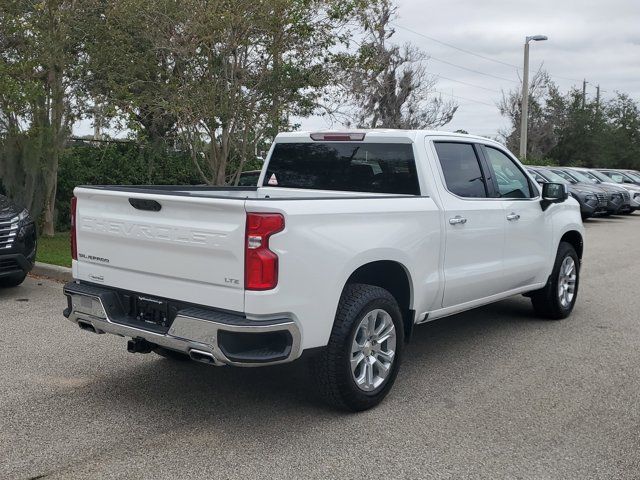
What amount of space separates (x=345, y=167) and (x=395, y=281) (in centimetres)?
113

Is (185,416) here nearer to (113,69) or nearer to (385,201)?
(385,201)

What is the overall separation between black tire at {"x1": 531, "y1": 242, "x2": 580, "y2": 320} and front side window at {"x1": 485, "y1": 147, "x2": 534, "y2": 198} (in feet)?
3.04

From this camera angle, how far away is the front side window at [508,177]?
6.36 meters

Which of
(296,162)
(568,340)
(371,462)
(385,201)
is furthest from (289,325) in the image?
(568,340)

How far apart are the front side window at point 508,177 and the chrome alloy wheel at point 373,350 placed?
2.13m

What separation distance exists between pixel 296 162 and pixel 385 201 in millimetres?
1487

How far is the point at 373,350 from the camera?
475 cm

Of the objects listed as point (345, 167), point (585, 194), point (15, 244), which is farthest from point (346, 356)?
point (585, 194)

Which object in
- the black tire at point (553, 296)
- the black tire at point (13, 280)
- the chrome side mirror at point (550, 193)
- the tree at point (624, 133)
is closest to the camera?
the chrome side mirror at point (550, 193)

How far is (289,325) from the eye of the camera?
403 centimetres

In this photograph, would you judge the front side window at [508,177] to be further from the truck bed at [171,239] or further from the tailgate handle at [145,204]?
the tailgate handle at [145,204]

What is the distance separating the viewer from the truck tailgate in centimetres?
403

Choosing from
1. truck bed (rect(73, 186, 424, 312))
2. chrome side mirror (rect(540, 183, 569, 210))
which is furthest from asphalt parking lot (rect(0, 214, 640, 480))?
chrome side mirror (rect(540, 183, 569, 210))

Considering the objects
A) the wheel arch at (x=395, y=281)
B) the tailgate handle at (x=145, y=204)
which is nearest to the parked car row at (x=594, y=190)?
the wheel arch at (x=395, y=281)
